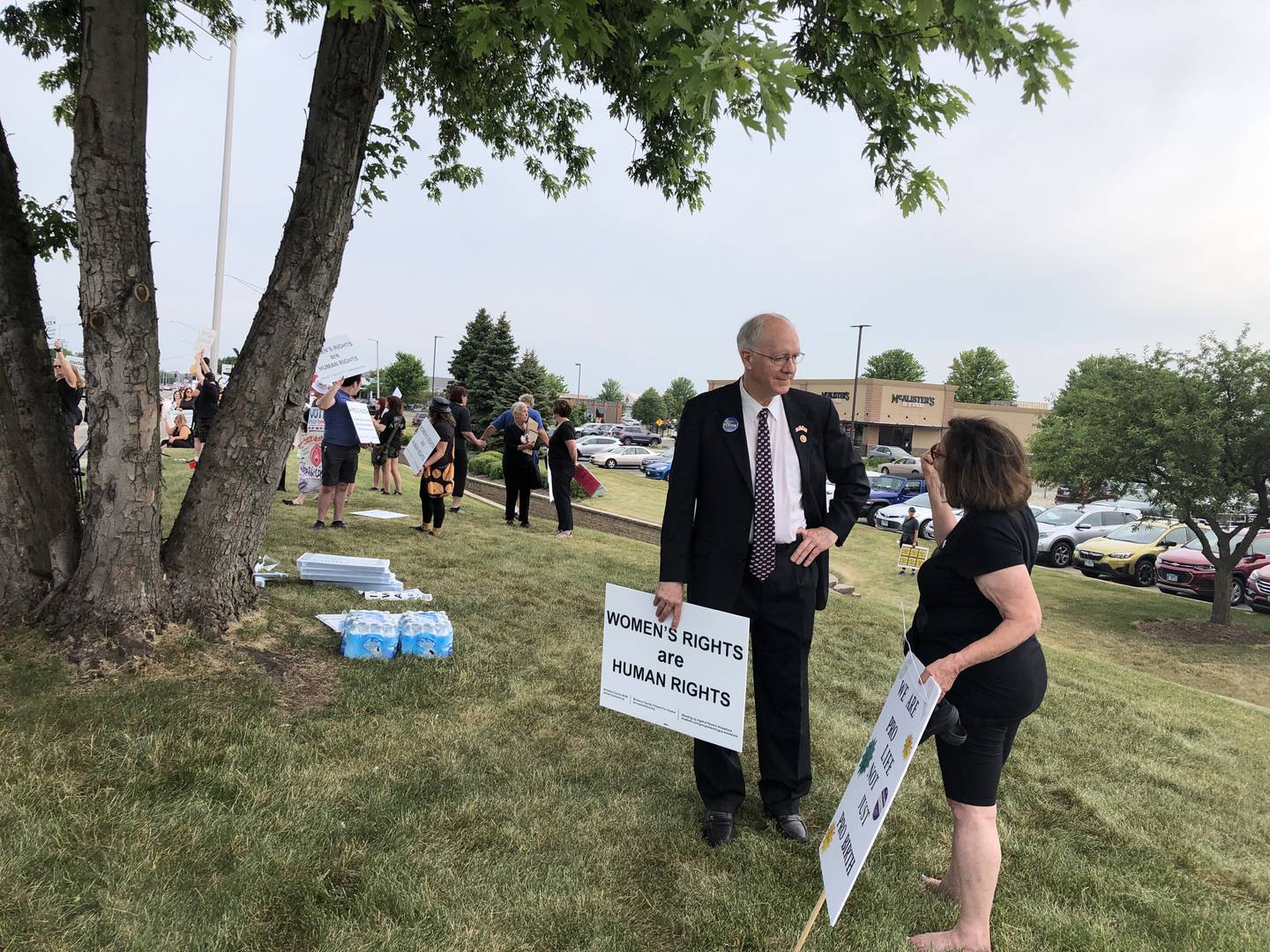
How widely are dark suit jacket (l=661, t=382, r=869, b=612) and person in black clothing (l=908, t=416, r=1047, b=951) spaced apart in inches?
23.3

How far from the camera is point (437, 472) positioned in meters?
9.11

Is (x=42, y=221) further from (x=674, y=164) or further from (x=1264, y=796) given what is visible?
(x=1264, y=796)

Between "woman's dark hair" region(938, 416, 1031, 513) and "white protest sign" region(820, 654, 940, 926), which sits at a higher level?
"woman's dark hair" region(938, 416, 1031, 513)

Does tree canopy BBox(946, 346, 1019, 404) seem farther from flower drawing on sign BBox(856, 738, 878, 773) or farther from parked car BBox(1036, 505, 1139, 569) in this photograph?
flower drawing on sign BBox(856, 738, 878, 773)

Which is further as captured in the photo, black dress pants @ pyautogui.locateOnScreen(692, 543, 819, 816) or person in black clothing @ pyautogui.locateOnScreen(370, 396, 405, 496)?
person in black clothing @ pyautogui.locateOnScreen(370, 396, 405, 496)

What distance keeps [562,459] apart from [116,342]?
6824 mm

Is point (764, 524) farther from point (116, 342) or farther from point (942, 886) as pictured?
point (116, 342)

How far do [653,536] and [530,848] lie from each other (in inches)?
485

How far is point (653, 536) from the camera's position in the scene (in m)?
15.1

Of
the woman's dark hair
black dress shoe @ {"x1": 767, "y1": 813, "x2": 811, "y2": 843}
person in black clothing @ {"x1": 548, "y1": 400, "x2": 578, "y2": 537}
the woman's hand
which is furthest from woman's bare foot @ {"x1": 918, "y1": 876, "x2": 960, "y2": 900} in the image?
person in black clothing @ {"x1": 548, "y1": 400, "x2": 578, "y2": 537}

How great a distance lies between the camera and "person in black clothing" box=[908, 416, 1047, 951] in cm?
233

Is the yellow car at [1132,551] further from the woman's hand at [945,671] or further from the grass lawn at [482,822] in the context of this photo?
the woman's hand at [945,671]

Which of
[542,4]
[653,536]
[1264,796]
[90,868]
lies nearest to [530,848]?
[90,868]

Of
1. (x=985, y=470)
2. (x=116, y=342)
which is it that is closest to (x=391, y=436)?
(x=116, y=342)
